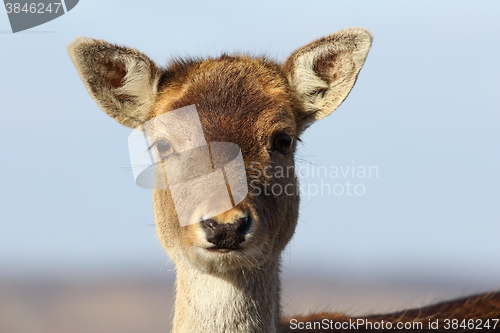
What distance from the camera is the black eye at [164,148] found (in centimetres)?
537

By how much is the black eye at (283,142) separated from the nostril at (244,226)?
1.15 metres

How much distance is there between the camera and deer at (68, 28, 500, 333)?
186 inches

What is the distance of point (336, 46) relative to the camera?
19.2 feet

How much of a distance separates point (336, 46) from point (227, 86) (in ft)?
4.11

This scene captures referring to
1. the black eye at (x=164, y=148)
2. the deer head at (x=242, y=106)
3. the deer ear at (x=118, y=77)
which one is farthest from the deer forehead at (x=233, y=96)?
the black eye at (x=164, y=148)

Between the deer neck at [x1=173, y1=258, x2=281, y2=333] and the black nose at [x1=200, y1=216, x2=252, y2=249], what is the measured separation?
2.45ft

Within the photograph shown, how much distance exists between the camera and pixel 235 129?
5109 millimetres

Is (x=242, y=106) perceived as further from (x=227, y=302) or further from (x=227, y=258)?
(x=227, y=302)

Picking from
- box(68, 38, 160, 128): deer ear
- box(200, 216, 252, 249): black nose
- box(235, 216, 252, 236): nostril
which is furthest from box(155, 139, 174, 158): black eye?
box(235, 216, 252, 236): nostril

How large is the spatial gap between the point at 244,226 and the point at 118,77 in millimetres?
2385

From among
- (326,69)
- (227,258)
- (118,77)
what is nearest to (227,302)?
(227,258)

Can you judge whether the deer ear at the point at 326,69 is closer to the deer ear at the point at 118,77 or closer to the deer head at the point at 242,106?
the deer head at the point at 242,106

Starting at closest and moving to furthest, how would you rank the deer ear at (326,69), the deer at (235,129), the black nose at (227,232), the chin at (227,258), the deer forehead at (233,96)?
the black nose at (227,232)
the chin at (227,258)
the deer at (235,129)
the deer forehead at (233,96)
the deer ear at (326,69)

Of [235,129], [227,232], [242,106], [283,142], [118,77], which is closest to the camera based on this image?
[227,232]
